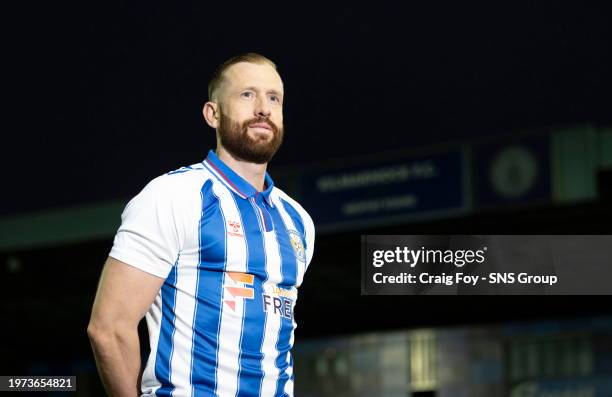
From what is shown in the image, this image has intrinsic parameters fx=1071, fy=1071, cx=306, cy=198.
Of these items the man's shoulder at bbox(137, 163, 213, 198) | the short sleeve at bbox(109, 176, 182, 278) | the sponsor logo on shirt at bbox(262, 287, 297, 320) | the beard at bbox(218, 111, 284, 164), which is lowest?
the sponsor logo on shirt at bbox(262, 287, 297, 320)

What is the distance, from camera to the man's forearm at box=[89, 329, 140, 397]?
115 inches

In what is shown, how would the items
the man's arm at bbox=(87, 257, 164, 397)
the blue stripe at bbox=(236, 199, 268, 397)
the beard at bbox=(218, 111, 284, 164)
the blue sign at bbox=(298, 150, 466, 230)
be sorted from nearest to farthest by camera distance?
the man's arm at bbox=(87, 257, 164, 397)
the blue stripe at bbox=(236, 199, 268, 397)
the beard at bbox=(218, 111, 284, 164)
the blue sign at bbox=(298, 150, 466, 230)

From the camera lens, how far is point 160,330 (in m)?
3.04

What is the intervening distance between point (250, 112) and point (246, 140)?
85 millimetres

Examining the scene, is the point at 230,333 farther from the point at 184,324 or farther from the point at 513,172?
the point at 513,172

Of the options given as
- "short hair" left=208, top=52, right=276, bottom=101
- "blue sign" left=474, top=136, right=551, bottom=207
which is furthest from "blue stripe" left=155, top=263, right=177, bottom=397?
"blue sign" left=474, top=136, right=551, bottom=207

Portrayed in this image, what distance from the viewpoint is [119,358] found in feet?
9.66

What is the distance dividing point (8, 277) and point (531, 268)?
40.3ft

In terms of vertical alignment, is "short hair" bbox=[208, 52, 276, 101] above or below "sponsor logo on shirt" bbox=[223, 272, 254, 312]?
above

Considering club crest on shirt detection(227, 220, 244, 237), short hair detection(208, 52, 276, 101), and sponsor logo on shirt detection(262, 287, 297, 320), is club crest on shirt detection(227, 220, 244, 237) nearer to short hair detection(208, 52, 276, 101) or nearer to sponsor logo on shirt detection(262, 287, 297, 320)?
sponsor logo on shirt detection(262, 287, 297, 320)

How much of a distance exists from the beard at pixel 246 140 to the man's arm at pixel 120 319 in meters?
0.50

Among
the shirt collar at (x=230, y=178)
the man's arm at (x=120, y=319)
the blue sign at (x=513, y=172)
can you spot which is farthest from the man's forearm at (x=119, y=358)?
the blue sign at (x=513, y=172)

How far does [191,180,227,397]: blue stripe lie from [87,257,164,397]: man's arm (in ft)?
0.44

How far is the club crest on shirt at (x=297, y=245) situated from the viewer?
336 centimetres
